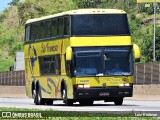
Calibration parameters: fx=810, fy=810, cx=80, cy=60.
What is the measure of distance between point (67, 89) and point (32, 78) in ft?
22.2

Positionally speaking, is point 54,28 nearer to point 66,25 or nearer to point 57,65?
point 57,65

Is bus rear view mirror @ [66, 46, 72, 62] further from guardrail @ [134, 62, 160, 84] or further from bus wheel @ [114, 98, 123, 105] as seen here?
guardrail @ [134, 62, 160, 84]

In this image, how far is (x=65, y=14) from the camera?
36969mm

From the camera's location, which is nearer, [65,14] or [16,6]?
[65,14]

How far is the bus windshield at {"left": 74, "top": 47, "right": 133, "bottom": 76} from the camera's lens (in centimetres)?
3541

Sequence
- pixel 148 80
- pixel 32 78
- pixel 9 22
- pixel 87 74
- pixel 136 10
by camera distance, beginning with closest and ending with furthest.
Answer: pixel 87 74, pixel 32 78, pixel 148 80, pixel 136 10, pixel 9 22

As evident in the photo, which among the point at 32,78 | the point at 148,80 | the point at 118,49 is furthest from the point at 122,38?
the point at 148,80

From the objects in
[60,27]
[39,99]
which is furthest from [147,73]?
[60,27]

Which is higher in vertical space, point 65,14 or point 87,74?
point 65,14

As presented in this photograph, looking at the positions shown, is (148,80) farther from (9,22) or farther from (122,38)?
(9,22)

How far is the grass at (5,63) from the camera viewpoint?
133m

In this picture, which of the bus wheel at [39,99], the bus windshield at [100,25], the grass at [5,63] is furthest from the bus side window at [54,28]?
the grass at [5,63]

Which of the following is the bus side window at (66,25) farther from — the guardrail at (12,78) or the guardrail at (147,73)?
the guardrail at (12,78)

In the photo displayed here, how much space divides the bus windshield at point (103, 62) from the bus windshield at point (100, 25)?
3.16 feet
